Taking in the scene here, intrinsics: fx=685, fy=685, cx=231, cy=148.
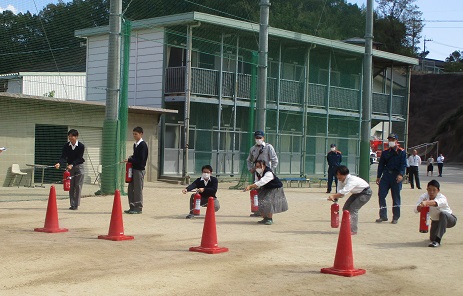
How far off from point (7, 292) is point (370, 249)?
18.6ft

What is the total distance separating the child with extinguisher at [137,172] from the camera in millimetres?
14328

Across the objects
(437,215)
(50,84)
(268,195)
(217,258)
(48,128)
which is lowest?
(217,258)

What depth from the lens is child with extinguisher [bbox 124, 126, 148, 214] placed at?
564 inches

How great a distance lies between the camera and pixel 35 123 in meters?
22.0

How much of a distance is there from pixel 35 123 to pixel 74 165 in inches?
292

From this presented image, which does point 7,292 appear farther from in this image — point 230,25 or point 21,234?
point 230,25

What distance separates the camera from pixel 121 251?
379 inches

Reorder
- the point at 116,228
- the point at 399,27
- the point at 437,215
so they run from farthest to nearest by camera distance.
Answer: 1. the point at 399,27
2. the point at 437,215
3. the point at 116,228

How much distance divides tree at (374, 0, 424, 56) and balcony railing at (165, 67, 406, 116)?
149 feet

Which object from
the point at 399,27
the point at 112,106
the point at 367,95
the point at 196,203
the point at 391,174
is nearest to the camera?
the point at 196,203

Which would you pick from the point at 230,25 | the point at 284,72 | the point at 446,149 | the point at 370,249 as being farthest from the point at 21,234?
the point at 446,149

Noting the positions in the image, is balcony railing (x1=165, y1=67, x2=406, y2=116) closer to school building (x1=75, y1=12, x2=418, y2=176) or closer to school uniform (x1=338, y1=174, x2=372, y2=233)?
school building (x1=75, y1=12, x2=418, y2=176)

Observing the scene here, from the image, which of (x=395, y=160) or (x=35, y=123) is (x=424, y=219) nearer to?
(x=395, y=160)

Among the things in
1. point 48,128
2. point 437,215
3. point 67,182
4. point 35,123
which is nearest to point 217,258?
point 437,215
